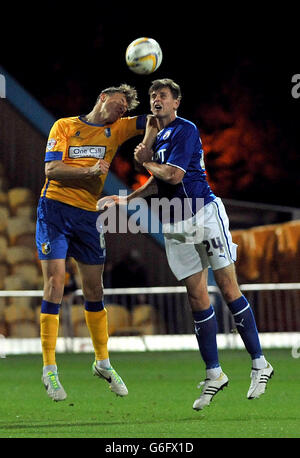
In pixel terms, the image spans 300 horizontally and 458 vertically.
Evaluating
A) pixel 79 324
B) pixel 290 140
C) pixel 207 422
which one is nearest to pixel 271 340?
pixel 79 324

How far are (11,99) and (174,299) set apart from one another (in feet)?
14.8

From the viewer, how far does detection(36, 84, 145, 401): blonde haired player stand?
9055mm

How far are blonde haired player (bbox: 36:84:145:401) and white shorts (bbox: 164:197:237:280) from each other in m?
0.90

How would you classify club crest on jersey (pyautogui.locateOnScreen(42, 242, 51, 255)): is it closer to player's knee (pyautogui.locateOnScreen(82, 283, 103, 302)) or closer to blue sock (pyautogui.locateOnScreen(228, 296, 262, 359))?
player's knee (pyautogui.locateOnScreen(82, 283, 103, 302))

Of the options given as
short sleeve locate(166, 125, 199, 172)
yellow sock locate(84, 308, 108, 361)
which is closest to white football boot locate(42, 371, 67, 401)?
yellow sock locate(84, 308, 108, 361)

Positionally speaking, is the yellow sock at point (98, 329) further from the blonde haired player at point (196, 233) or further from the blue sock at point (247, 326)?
the blue sock at point (247, 326)

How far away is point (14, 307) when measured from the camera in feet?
55.1

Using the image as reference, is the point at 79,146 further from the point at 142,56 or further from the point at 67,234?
the point at 142,56

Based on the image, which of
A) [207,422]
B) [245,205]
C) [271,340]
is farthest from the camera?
[245,205]

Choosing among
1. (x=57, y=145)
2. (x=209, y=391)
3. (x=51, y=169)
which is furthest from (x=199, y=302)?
(x=57, y=145)

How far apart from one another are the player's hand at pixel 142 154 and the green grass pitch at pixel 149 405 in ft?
6.53

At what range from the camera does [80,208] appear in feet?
30.5

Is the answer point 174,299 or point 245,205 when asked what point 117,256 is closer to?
point 174,299

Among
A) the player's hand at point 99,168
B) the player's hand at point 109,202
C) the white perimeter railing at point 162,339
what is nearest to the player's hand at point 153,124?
the player's hand at point 99,168
